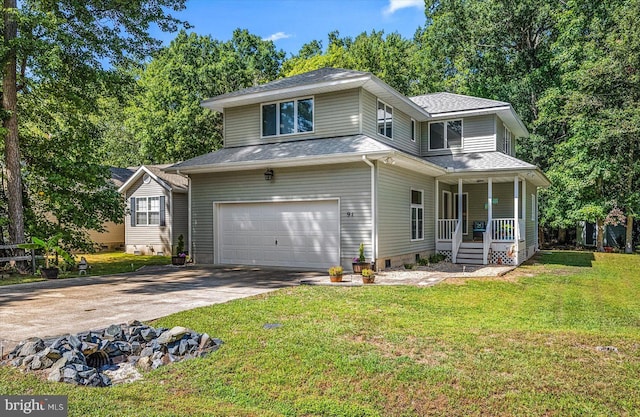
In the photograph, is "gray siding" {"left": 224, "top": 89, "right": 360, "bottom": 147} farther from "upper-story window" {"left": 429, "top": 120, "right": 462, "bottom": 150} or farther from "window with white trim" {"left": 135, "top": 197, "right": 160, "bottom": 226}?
"window with white trim" {"left": 135, "top": 197, "right": 160, "bottom": 226}

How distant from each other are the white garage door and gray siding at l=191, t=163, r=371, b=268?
0.29 metres

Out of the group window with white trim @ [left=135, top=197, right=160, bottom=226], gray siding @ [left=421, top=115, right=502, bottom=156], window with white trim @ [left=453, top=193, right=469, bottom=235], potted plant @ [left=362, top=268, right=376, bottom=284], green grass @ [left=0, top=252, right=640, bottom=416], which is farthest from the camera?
window with white trim @ [left=135, top=197, right=160, bottom=226]

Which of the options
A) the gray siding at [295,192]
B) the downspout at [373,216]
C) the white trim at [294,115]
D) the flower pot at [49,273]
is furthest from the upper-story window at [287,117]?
the flower pot at [49,273]

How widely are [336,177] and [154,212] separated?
11501 millimetres

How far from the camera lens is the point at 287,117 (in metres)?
14.8

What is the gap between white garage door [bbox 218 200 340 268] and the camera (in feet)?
42.8

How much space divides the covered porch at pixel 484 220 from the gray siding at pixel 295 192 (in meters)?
4.54

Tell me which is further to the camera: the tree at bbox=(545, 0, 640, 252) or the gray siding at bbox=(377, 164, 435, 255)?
the tree at bbox=(545, 0, 640, 252)

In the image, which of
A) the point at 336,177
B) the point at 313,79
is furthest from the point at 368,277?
the point at 313,79

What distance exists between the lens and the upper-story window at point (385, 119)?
48.3 ft

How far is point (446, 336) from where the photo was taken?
18.8 ft

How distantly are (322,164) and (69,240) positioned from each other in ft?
28.6

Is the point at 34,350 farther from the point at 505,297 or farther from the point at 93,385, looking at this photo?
the point at 505,297

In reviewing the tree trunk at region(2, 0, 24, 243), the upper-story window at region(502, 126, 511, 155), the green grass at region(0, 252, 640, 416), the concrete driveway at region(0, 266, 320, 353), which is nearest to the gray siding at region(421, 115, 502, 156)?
the upper-story window at region(502, 126, 511, 155)
